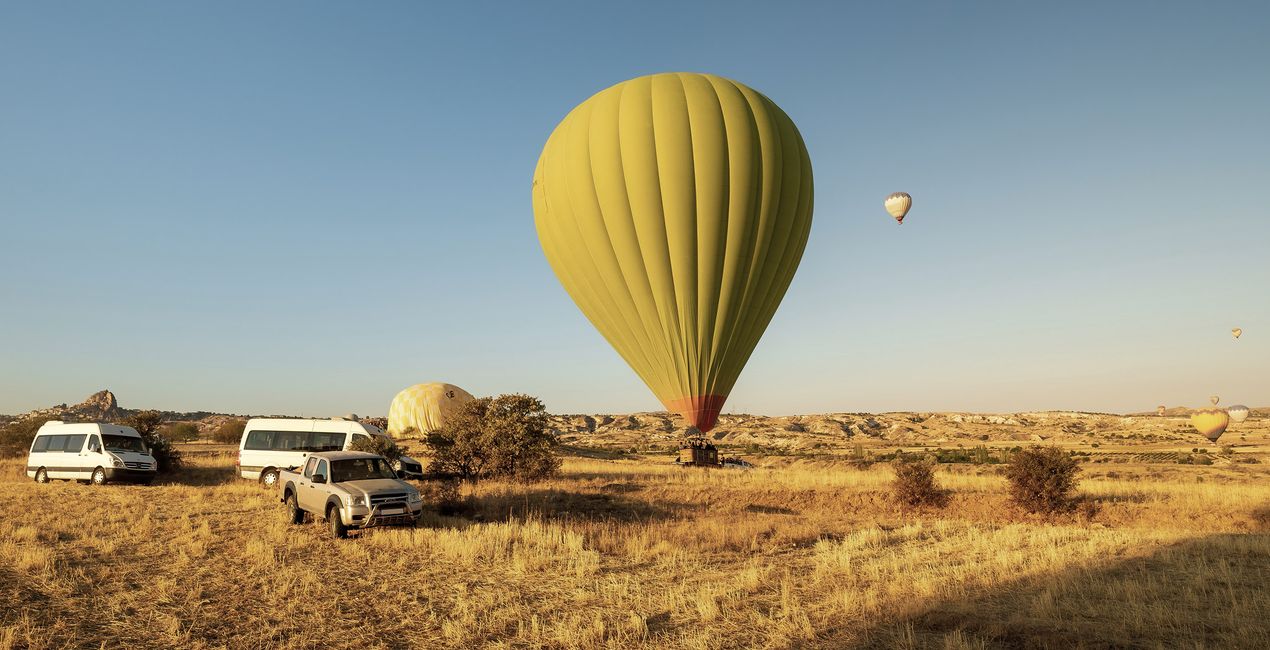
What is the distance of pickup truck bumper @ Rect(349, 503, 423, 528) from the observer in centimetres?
1539

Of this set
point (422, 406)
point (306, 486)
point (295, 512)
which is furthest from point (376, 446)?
point (422, 406)

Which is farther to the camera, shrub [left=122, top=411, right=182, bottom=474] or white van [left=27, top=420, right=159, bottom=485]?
shrub [left=122, top=411, right=182, bottom=474]

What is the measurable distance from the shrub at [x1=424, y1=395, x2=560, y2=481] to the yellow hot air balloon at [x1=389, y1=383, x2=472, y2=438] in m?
31.4

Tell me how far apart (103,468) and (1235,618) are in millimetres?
33716

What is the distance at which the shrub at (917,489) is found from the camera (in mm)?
23344

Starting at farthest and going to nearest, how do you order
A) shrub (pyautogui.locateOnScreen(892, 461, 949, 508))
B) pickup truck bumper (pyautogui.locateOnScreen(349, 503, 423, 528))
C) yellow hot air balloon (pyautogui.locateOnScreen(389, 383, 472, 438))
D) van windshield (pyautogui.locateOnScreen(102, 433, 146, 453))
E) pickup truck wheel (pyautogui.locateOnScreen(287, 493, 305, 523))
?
yellow hot air balloon (pyautogui.locateOnScreen(389, 383, 472, 438)), van windshield (pyautogui.locateOnScreen(102, 433, 146, 453)), shrub (pyautogui.locateOnScreen(892, 461, 949, 508)), pickup truck wheel (pyautogui.locateOnScreen(287, 493, 305, 523)), pickup truck bumper (pyautogui.locateOnScreen(349, 503, 423, 528))

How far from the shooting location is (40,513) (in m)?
18.5

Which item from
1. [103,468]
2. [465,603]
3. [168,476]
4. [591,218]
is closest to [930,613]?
[465,603]

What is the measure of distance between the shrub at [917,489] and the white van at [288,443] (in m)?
19.3

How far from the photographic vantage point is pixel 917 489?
2345 centimetres

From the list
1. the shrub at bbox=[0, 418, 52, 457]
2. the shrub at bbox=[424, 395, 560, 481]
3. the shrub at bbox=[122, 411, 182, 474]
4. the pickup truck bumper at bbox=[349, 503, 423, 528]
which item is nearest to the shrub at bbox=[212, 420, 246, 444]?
the shrub at bbox=[0, 418, 52, 457]

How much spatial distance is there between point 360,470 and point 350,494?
69.9 inches

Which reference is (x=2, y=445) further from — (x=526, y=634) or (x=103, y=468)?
(x=526, y=634)

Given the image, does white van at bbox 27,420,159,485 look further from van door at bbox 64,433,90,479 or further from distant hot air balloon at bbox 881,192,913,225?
distant hot air balloon at bbox 881,192,913,225
